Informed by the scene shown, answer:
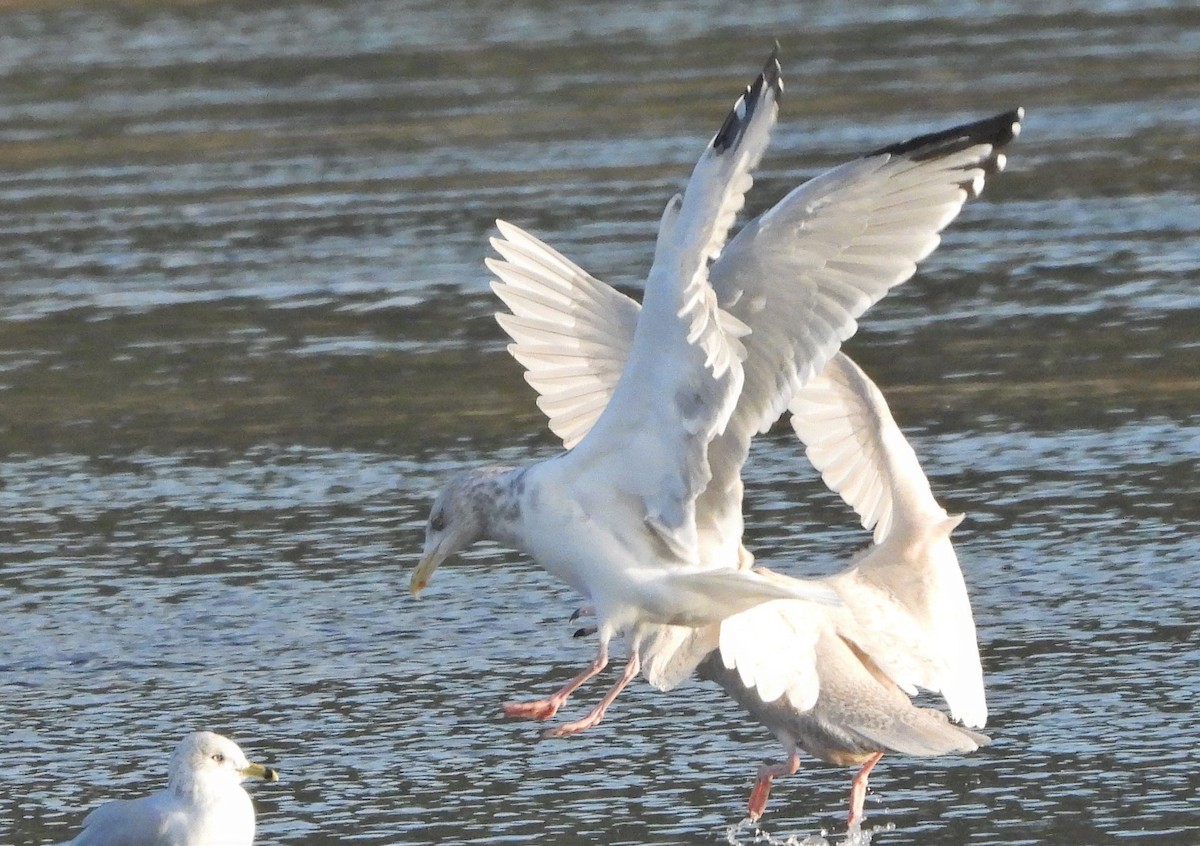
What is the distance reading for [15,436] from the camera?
40.2ft

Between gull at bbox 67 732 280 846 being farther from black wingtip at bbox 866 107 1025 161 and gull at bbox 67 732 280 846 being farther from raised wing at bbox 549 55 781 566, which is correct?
black wingtip at bbox 866 107 1025 161

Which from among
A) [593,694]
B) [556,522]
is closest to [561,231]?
[593,694]

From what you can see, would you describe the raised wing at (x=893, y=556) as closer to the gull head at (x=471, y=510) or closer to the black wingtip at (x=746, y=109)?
the gull head at (x=471, y=510)

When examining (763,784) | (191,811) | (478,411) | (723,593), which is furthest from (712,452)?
(478,411)

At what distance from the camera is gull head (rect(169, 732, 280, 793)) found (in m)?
6.54

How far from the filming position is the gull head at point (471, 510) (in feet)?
24.6

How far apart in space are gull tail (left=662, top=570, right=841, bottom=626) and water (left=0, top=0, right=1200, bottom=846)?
54cm

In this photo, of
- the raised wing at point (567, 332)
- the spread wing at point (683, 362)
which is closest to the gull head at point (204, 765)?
the spread wing at point (683, 362)

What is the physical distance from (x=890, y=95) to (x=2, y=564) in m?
10.2

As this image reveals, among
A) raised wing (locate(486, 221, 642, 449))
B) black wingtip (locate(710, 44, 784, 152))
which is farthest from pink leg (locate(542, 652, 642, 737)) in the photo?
black wingtip (locate(710, 44, 784, 152))

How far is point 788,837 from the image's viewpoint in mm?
7219

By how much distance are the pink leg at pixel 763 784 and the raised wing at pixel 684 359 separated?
2.29ft

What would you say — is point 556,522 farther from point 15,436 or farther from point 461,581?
point 15,436

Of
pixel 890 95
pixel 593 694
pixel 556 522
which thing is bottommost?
pixel 593 694
